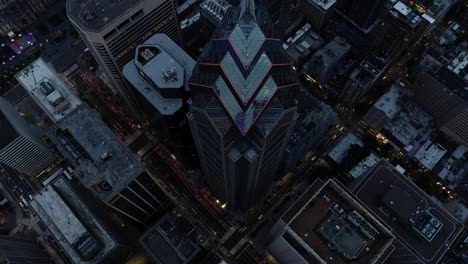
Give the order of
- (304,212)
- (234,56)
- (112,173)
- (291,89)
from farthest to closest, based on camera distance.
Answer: (112,173), (304,212), (291,89), (234,56)

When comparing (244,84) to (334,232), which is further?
(334,232)

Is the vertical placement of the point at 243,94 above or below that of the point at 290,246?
above

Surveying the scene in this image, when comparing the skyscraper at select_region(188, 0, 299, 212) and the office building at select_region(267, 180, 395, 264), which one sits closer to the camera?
the skyscraper at select_region(188, 0, 299, 212)

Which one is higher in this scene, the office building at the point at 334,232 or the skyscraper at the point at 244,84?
the skyscraper at the point at 244,84

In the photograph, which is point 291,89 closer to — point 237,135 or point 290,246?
point 237,135

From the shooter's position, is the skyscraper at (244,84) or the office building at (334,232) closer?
the skyscraper at (244,84)

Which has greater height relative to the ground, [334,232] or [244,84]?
[244,84]

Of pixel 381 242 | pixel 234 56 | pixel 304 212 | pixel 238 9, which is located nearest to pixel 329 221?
pixel 304 212

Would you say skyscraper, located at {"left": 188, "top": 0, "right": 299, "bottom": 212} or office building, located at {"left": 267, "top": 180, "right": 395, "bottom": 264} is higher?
skyscraper, located at {"left": 188, "top": 0, "right": 299, "bottom": 212}
